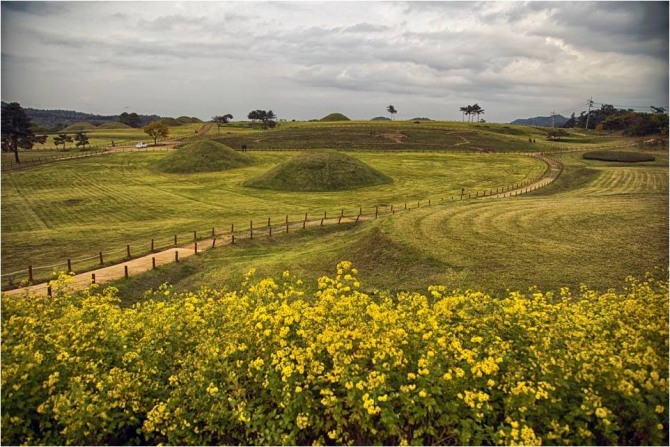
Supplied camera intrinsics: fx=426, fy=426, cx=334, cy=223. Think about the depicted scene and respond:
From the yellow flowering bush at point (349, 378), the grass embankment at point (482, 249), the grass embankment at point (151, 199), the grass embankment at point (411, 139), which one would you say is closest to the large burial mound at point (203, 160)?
the grass embankment at point (151, 199)

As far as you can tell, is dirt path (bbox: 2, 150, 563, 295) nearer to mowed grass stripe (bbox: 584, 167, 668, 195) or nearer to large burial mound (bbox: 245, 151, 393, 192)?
large burial mound (bbox: 245, 151, 393, 192)

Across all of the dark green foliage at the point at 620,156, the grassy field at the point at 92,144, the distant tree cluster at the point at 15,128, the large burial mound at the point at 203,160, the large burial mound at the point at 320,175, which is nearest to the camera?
the large burial mound at the point at 320,175

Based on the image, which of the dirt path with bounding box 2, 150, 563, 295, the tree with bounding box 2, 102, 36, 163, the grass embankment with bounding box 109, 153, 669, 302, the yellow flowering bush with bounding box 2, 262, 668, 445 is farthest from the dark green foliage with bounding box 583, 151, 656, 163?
the tree with bounding box 2, 102, 36, 163

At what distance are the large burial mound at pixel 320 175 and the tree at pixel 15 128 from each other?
206ft

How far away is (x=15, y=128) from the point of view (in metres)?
94.0

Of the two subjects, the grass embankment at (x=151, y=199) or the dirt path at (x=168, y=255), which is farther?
the grass embankment at (x=151, y=199)

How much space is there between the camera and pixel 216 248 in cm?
3338

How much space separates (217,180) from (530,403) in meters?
71.2

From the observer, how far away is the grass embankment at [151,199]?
3584 cm

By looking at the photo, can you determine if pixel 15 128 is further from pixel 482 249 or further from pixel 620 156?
pixel 620 156

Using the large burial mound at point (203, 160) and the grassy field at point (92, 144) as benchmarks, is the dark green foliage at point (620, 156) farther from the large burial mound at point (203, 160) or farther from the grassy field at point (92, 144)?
the grassy field at point (92, 144)

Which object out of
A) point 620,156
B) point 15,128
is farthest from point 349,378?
point 15,128

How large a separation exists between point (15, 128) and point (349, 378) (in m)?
114

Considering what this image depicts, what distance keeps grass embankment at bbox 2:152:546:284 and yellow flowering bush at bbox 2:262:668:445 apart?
72.0 feet
